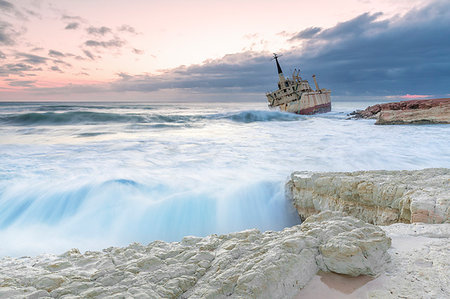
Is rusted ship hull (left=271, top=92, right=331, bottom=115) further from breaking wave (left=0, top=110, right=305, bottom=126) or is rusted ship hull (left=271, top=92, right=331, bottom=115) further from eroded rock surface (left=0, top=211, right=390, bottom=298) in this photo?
eroded rock surface (left=0, top=211, right=390, bottom=298)

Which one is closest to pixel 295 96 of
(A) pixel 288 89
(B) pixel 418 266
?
(A) pixel 288 89

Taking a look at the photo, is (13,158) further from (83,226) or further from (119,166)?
(83,226)

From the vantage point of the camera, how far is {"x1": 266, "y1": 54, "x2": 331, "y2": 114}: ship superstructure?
3291cm

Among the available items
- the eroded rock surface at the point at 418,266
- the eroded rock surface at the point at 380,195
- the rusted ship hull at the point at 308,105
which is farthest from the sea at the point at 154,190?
the rusted ship hull at the point at 308,105

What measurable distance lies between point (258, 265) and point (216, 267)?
38 cm

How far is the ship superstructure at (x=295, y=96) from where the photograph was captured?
32906 millimetres

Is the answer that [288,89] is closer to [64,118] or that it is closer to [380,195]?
[64,118]

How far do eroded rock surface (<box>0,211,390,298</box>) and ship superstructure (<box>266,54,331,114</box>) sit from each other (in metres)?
32.0

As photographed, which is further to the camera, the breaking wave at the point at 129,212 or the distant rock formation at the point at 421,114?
the distant rock formation at the point at 421,114

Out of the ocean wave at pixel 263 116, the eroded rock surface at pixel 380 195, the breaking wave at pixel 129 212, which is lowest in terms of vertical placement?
the breaking wave at pixel 129 212

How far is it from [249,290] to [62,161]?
966cm

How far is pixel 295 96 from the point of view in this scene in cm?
3300

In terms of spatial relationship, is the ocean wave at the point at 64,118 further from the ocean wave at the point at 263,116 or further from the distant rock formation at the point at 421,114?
the distant rock formation at the point at 421,114

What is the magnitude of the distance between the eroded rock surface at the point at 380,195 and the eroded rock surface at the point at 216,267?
4.08 ft
